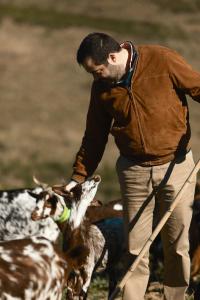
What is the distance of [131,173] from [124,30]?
120 ft

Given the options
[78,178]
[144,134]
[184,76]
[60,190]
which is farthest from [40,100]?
[184,76]

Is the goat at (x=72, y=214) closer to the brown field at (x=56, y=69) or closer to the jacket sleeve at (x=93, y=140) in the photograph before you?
the jacket sleeve at (x=93, y=140)

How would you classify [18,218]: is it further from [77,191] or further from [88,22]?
[88,22]

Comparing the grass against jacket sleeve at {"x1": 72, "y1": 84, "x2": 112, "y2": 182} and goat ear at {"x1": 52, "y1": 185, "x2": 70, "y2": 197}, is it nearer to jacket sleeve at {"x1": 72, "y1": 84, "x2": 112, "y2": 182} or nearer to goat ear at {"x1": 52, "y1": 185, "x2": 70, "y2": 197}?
goat ear at {"x1": 52, "y1": 185, "x2": 70, "y2": 197}

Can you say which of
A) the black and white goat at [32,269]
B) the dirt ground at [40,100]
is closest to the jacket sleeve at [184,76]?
the black and white goat at [32,269]

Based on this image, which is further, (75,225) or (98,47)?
(75,225)

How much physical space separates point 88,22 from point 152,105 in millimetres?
38646

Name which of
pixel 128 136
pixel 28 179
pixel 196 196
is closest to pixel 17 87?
pixel 28 179

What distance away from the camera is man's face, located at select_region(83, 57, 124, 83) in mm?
9391

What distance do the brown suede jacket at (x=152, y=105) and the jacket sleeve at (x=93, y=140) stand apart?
0.24ft

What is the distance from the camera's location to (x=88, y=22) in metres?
48.0

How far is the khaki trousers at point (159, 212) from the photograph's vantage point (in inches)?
391

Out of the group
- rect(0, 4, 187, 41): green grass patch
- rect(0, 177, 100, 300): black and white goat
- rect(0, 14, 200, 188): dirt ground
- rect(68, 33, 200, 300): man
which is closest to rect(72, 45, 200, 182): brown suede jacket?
rect(68, 33, 200, 300): man

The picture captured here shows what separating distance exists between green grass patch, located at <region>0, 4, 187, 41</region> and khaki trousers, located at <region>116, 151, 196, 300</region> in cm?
3403
